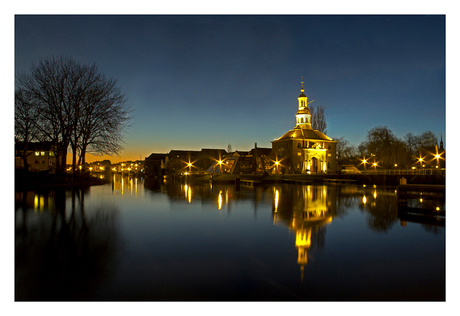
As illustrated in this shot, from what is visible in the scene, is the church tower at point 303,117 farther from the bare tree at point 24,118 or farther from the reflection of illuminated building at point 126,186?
the bare tree at point 24,118

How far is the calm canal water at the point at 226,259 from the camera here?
481 cm

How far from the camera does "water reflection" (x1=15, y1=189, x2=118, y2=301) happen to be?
4816mm

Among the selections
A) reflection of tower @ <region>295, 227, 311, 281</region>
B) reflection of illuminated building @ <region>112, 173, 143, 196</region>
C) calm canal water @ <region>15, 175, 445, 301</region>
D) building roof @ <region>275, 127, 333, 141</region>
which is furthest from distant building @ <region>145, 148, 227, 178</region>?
reflection of tower @ <region>295, 227, 311, 281</region>

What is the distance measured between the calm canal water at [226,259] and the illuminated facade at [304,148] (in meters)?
55.6

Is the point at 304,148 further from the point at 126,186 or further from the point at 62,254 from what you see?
the point at 62,254

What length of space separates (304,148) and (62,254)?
207 ft

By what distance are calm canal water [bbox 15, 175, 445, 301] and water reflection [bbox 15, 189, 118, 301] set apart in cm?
2

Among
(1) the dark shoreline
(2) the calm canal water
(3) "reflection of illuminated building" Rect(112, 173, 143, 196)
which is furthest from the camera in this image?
(3) "reflection of illuminated building" Rect(112, 173, 143, 196)

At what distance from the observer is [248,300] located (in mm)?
4617

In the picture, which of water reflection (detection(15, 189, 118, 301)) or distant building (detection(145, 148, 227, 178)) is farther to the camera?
distant building (detection(145, 148, 227, 178))

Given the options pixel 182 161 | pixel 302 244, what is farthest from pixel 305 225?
pixel 182 161

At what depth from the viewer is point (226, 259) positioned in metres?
6.33

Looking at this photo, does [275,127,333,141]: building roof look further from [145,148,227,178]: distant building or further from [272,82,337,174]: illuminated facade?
[145,148,227,178]: distant building

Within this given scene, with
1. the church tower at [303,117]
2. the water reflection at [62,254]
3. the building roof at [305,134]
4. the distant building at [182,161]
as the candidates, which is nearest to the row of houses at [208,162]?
the distant building at [182,161]
